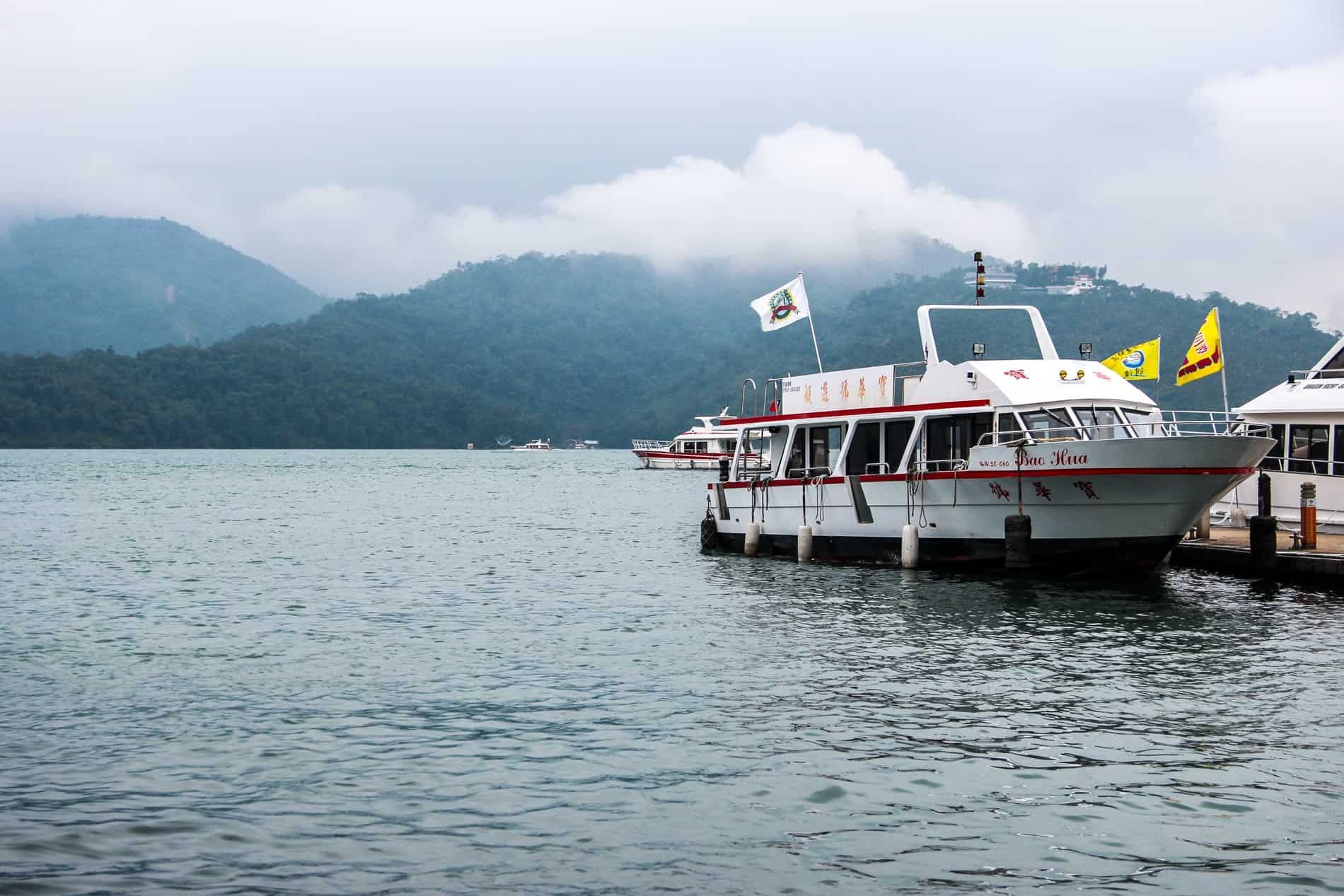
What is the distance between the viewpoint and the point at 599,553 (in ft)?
124

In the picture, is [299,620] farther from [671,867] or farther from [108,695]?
[671,867]

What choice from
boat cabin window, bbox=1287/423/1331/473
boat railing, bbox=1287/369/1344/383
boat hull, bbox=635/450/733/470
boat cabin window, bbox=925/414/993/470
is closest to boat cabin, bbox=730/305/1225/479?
boat cabin window, bbox=925/414/993/470

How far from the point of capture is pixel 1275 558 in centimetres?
2403

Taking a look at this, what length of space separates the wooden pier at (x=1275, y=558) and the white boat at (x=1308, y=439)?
1.03 metres

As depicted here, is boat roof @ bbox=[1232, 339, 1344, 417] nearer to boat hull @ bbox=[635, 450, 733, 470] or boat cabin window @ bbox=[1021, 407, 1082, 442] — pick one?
boat cabin window @ bbox=[1021, 407, 1082, 442]

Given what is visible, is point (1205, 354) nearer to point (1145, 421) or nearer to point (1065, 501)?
point (1145, 421)

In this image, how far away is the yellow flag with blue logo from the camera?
36594mm

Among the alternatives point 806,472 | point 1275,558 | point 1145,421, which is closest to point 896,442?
point 806,472

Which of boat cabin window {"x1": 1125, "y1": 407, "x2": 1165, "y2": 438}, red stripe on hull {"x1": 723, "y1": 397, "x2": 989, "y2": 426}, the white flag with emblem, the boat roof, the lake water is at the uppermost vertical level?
the white flag with emblem

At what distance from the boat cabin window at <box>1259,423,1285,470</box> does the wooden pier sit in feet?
5.80

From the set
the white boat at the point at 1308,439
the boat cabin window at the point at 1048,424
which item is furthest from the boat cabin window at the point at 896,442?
the white boat at the point at 1308,439

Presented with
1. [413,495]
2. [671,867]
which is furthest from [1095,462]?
[413,495]

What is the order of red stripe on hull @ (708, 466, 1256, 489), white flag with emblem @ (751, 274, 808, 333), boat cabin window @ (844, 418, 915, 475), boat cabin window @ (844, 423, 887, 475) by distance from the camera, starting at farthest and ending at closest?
white flag with emblem @ (751, 274, 808, 333) < boat cabin window @ (844, 423, 887, 475) < boat cabin window @ (844, 418, 915, 475) < red stripe on hull @ (708, 466, 1256, 489)

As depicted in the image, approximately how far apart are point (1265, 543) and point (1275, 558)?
33cm
